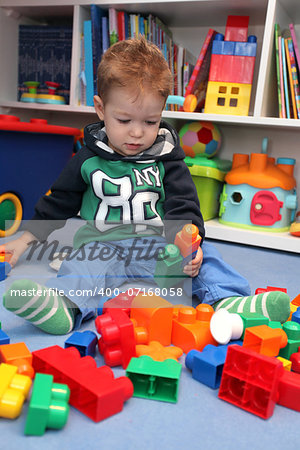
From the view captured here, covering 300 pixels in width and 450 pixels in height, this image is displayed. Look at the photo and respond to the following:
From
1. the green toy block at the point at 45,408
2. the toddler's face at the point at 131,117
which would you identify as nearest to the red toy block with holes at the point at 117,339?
the green toy block at the point at 45,408

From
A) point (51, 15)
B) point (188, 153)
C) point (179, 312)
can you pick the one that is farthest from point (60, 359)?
point (51, 15)

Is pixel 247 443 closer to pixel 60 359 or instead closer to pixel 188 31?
pixel 60 359

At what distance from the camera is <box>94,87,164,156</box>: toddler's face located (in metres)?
0.84

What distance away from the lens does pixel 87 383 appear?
501 millimetres

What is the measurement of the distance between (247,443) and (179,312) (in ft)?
0.84

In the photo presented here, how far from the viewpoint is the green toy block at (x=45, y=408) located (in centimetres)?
46

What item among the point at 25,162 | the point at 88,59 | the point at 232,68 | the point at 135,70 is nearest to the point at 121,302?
the point at 135,70

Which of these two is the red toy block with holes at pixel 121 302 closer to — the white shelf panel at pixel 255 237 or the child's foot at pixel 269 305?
the child's foot at pixel 269 305

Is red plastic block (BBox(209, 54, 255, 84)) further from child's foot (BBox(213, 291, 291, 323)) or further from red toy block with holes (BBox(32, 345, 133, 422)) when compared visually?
red toy block with holes (BBox(32, 345, 133, 422))

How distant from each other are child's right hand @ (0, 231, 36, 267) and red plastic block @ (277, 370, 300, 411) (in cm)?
64

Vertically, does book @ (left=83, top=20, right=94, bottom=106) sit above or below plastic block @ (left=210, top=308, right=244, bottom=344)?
above

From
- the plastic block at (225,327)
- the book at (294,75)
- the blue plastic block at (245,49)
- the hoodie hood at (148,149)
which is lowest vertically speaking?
the plastic block at (225,327)

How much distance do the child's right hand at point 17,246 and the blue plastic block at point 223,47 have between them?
0.93 m

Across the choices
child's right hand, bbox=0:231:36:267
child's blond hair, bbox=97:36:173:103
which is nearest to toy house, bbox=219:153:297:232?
child's blond hair, bbox=97:36:173:103
